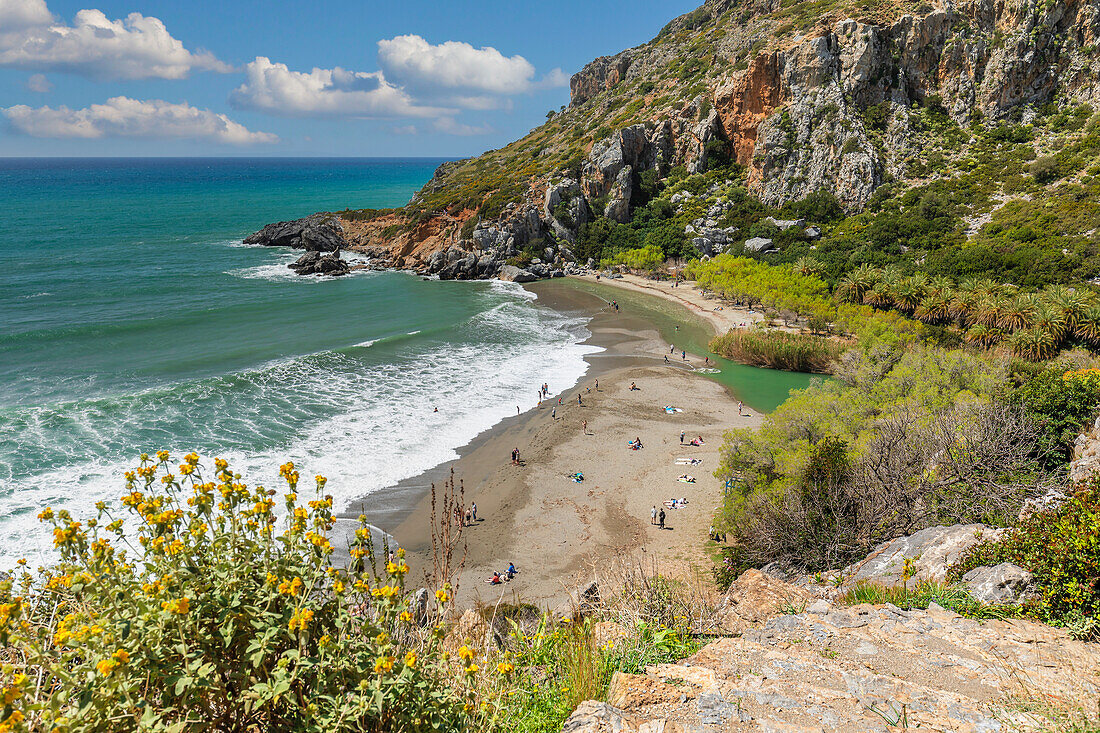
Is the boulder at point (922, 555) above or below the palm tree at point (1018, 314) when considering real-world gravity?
below

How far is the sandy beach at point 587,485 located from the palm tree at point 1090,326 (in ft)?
64.1

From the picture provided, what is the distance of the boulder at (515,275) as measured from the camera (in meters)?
68.6

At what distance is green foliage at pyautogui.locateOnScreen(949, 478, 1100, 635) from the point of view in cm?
596

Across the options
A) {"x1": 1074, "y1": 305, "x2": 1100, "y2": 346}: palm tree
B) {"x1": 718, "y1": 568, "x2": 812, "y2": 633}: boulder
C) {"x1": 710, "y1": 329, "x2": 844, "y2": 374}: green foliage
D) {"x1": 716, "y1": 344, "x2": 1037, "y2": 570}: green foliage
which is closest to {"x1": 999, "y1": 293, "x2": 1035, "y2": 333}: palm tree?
{"x1": 1074, "y1": 305, "x2": 1100, "y2": 346}: palm tree

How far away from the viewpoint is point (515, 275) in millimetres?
A: 68875

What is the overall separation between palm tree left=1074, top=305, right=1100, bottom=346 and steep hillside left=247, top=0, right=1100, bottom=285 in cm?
887

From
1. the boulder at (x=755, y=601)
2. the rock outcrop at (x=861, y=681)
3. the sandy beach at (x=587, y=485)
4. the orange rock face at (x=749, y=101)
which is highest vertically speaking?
the orange rock face at (x=749, y=101)

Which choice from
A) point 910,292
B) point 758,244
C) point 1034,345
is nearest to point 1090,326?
point 1034,345

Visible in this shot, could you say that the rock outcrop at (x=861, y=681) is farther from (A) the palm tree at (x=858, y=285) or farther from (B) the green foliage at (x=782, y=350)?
(A) the palm tree at (x=858, y=285)

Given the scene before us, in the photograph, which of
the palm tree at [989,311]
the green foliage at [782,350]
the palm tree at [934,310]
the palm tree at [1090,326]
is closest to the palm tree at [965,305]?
the palm tree at [934,310]

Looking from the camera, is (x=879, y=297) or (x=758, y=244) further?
(x=758, y=244)

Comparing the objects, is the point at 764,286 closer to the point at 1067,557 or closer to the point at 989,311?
the point at 989,311

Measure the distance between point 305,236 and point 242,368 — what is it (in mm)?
58502

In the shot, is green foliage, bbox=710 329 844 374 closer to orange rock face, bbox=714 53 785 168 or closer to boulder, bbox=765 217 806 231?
boulder, bbox=765 217 806 231
